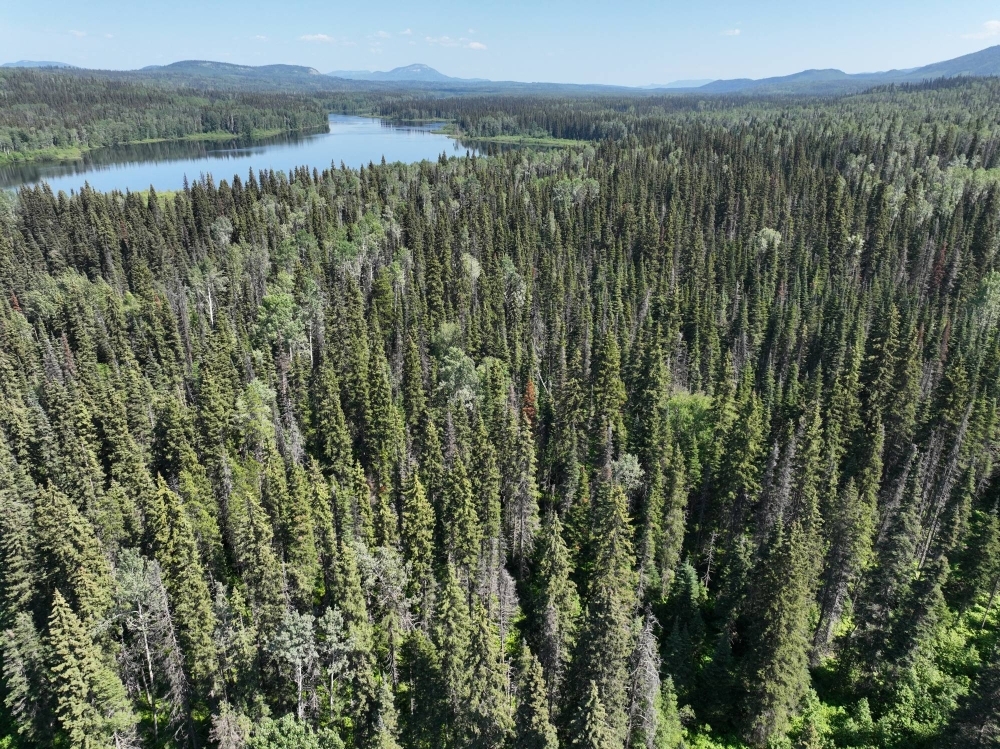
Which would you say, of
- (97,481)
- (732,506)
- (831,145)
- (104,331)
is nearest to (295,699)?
(97,481)

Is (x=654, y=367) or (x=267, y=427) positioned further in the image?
(x=654, y=367)

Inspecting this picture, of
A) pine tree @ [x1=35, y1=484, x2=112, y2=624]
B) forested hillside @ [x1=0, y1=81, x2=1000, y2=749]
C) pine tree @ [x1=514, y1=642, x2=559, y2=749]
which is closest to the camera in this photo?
pine tree @ [x1=514, y1=642, x2=559, y2=749]

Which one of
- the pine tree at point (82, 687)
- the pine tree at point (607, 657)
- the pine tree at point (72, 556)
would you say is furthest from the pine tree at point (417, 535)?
the pine tree at point (72, 556)

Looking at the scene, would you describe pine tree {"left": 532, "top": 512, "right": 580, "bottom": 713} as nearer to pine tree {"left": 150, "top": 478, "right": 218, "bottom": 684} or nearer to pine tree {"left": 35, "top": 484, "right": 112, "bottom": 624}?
pine tree {"left": 150, "top": 478, "right": 218, "bottom": 684}

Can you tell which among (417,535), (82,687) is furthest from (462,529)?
(82,687)

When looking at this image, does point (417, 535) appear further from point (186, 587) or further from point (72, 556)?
point (72, 556)

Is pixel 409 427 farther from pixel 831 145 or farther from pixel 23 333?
pixel 831 145

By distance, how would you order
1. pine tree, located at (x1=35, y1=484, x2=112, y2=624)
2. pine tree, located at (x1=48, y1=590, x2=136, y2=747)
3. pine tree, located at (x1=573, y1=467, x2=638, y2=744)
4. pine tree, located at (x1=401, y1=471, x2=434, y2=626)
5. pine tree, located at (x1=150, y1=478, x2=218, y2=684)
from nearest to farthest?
pine tree, located at (x1=573, y1=467, x2=638, y2=744) → pine tree, located at (x1=48, y1=590, x2=136, y2=747) → pine tree, located at (x1=150, y1=478, x2=218, y2=684) → pine tree, located at (x1=35, y1=484, x2=112, y2=624) → pine tree, located at (x1=401, y1=471, x2=434, y2=626)

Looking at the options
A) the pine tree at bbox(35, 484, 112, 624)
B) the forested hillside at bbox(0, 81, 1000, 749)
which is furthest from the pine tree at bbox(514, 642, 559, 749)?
the pine tree at bbox(35, 484, 112, 624)

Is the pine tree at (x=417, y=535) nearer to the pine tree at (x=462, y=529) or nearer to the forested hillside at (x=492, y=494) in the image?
the forested hillside at (x=492, y=494)
